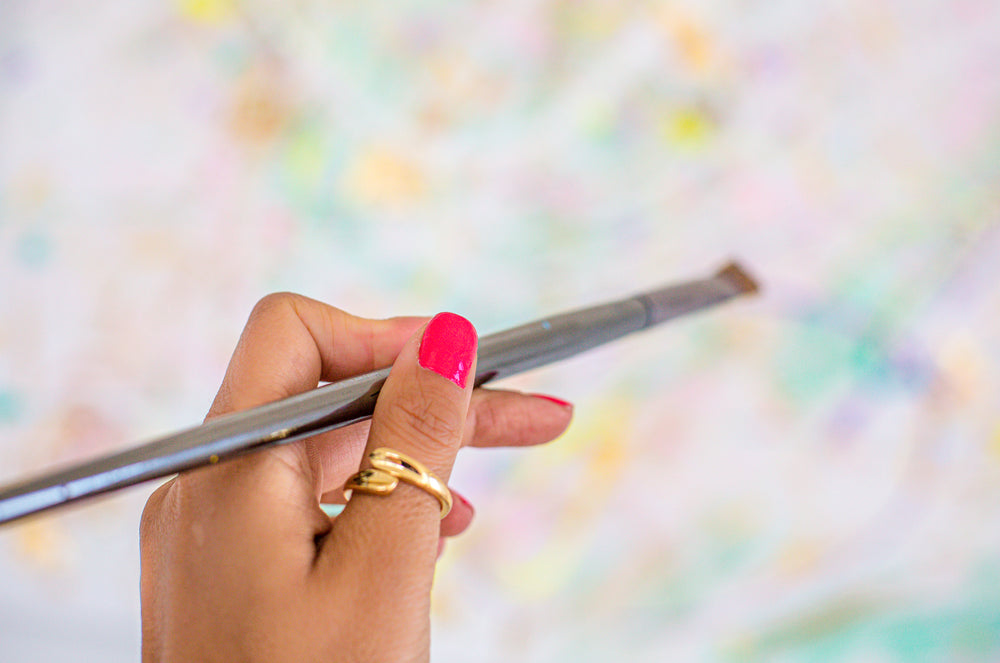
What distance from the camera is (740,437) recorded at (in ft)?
1.68

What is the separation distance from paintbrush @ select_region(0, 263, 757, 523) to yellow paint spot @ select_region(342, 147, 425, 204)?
224mm

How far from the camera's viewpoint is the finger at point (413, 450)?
0.86 ft

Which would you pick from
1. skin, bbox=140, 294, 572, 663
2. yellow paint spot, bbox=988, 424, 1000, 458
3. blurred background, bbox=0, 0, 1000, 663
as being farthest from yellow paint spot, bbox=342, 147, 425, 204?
yellow paint spot, bbox=988, 424, 1000, 458

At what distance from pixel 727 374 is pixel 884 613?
0.18m

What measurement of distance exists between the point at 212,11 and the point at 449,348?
458mm

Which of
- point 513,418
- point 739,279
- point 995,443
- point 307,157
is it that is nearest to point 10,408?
point 307,157

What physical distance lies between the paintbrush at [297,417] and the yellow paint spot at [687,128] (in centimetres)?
18

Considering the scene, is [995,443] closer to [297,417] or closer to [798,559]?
[798,559]

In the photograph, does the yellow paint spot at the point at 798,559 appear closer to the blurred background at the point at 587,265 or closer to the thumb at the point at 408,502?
the blurred background at the point at 587,265

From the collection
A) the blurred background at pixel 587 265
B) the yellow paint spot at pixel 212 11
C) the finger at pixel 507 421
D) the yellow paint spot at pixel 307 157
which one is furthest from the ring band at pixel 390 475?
the yellow paint spot at pixel 212 11

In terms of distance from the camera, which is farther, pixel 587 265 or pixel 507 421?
pixel 587 265

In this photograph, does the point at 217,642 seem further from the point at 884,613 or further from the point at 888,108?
the point at 888,108

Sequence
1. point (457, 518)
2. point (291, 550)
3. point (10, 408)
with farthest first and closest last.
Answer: point (10, 408) → point (457, 518) → point (291, 550)

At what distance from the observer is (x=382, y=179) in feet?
1.89
